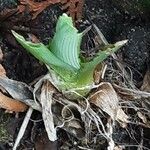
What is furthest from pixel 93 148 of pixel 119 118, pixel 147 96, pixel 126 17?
pixel 126 17

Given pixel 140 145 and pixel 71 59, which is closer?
pixel 71 59

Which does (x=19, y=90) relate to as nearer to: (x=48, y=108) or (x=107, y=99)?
(x=48, y=108)

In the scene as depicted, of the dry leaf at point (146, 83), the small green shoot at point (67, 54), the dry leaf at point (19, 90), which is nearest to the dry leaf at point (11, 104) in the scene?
the dry leaf at point (19, 90)

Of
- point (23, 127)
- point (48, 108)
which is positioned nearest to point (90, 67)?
point (48, 108)

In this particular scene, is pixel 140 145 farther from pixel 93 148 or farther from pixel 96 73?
pixel 96 73

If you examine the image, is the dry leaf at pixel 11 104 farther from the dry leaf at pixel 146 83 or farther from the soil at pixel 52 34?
the dry leaf at pixel 146 83

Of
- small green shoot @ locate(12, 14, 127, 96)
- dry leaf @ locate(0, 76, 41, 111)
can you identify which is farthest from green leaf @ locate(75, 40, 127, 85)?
dry leaf @ locate(0, 76, 41, 111)
